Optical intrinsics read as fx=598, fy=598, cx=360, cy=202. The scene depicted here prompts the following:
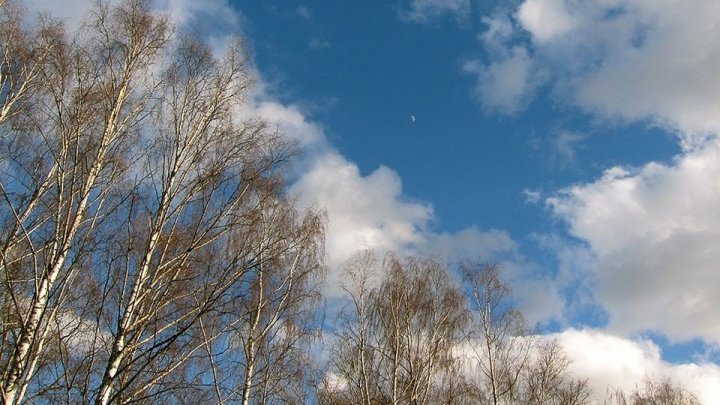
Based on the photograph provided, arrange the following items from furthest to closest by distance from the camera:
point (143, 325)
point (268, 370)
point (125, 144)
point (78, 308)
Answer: point (268, 370) < point (78, 308) < point (125, 144) < point (143, 325)

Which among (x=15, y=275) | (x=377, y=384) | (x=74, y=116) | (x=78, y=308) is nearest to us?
(x=74, y=116)

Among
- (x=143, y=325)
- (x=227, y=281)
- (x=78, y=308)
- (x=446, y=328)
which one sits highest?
(x=446, y=328)

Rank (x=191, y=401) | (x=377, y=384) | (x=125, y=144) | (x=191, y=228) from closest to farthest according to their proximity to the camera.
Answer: (x=191, y=228), (x=125, y=144), (x=191, y=401), (x=377, y=384)

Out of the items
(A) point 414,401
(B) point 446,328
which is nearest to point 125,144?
(A) point 414,401

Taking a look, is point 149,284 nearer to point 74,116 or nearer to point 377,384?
point 74,116

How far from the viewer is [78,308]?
26.5 feet

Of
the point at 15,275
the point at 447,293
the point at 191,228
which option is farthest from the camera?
the point at 447,293

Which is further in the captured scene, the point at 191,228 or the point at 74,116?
the point at 191,228

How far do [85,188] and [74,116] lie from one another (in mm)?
802

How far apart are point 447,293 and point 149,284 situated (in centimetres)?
1243

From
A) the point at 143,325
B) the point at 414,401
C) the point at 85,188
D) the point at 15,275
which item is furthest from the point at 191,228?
the point at 414,401

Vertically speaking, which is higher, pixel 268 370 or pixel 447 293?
pixel 447 293

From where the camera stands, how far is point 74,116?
659 cm

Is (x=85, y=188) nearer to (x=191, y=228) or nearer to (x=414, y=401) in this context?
(x=191, y=228)
